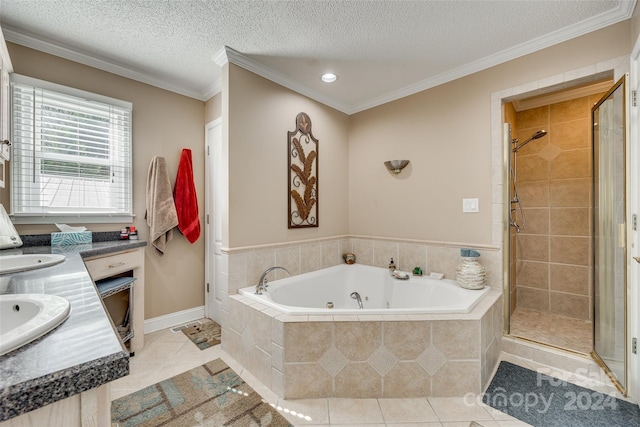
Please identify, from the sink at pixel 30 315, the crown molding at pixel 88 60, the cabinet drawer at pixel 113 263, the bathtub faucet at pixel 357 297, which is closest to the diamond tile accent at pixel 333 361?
the bathtub faucet at pixel 357 297

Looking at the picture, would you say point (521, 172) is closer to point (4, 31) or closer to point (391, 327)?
point (391, 327)

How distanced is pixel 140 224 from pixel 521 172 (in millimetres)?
4070

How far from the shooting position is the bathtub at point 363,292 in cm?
204

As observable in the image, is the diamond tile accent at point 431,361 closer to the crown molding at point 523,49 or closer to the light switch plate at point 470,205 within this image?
the light switch plate at point 470,205

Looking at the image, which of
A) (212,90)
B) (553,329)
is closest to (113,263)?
(212,90)

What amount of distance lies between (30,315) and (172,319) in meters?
2.26

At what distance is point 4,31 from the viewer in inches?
74.9

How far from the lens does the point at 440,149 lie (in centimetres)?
261

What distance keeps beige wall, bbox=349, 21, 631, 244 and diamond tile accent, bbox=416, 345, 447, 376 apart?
3.66 ft

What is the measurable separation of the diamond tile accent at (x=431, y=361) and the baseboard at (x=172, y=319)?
7.48ft

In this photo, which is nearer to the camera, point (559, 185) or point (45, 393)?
point (45, 393)

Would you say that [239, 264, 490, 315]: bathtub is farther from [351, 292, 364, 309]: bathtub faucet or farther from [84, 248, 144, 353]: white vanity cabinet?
[84, 248, 144, 353]: white vanity cabinet

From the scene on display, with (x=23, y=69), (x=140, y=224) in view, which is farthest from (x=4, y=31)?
(x=140, y=224)

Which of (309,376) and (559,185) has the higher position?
(559,185)
